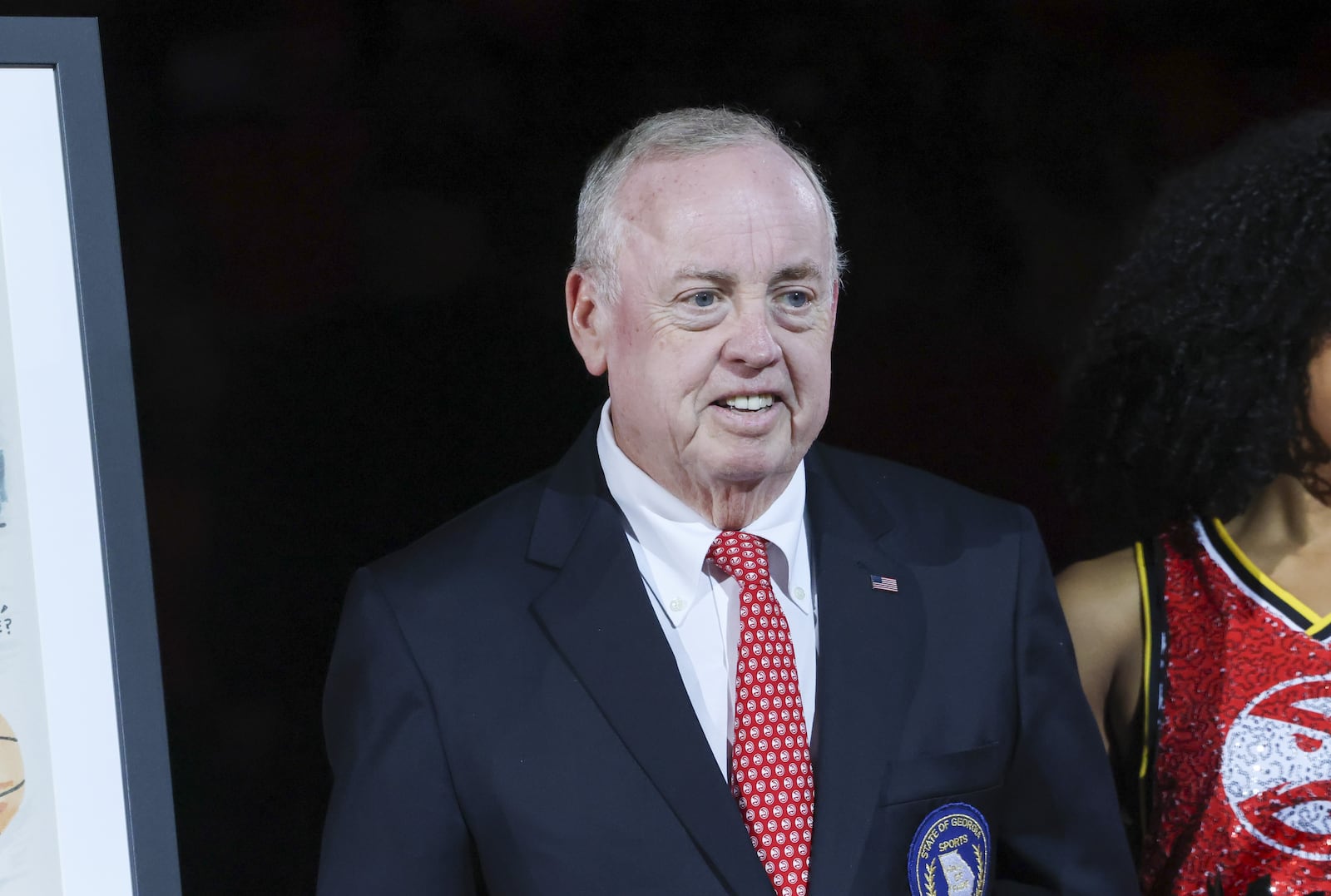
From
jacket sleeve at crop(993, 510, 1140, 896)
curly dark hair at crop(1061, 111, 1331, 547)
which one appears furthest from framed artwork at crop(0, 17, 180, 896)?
curly dark hair at crop(1061, 111, 1331, 547)

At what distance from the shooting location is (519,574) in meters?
1.61

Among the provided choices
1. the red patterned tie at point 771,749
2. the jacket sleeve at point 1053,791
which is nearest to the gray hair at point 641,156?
the red patterned tie at point 771,749

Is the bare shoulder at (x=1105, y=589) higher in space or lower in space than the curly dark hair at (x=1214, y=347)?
lower

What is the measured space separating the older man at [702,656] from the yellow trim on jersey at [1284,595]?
381mm

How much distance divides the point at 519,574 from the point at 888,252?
1.00 metres

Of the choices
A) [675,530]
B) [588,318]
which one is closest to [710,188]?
[588,318]

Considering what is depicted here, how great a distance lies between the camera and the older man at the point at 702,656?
1.51 metres

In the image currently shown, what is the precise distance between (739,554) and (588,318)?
11.8 inches

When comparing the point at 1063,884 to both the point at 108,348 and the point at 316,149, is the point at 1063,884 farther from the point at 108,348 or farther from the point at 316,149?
the point at 316,149

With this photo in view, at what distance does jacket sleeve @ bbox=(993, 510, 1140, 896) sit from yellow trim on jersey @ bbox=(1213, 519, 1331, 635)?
37cm

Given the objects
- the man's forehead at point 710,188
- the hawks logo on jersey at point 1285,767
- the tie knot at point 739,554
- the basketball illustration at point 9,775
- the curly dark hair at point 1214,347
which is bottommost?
the hawks logo on jersey at point 1285,767

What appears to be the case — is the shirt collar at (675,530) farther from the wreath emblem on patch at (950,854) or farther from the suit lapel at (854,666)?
the wreath emblem on patch at (950,854)

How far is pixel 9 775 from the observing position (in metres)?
1.39

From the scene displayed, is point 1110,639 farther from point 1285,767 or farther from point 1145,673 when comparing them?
point 1285,767
